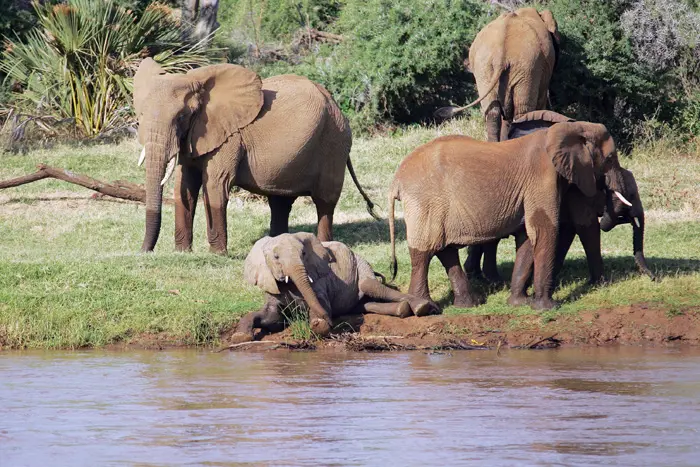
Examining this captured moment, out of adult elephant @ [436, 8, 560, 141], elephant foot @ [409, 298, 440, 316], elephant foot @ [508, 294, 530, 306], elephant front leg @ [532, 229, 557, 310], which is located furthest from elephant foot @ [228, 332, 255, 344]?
adult elephant @ [436, 8, 560, 141]

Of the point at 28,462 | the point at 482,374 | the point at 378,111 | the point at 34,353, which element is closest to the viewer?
the point at 28,462

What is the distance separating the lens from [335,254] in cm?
1241

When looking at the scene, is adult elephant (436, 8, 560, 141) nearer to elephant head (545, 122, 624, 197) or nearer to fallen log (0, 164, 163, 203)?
elephant head (545, 122, 624, 197)

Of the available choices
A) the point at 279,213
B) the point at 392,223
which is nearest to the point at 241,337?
the point at 392,223

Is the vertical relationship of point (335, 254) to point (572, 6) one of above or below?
below

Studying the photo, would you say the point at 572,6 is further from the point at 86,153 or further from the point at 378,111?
the point at 86,153

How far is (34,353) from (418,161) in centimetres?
381

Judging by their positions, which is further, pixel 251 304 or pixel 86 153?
pixel 86 153

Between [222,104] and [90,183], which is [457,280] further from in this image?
[90,183]

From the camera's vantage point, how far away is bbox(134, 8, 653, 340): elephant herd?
1220 cm

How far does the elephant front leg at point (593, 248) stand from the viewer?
42.2ft

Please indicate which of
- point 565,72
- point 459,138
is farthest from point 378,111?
point 459,138

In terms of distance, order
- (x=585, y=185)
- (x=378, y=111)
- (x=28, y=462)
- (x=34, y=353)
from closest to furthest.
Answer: (x=28, y=462)
(x=34, y=353)
(x=585, y=185)
(x=378, y=111)

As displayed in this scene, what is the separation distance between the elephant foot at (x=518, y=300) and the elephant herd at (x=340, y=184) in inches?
0.5
